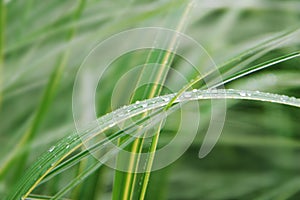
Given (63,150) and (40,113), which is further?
(40,113)

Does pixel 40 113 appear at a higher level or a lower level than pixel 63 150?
higher

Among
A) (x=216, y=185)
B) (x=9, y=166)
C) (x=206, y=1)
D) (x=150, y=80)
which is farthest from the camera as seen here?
(x=206, y=1)

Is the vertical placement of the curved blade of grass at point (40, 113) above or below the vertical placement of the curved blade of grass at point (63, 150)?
above

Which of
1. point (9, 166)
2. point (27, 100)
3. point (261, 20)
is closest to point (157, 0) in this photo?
point (261, 20)

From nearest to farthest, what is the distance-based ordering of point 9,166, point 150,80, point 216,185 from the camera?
point 150,80 → point 9,166 → point 216,185

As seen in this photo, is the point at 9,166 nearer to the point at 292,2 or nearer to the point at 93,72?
the point at 93,72

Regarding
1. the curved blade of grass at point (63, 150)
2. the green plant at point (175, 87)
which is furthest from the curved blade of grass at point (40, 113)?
the curved blade of grass at point (63, 150)

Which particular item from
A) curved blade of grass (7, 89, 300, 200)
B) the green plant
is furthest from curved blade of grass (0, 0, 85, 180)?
curved blade of grass (7, 89, 300, 200)

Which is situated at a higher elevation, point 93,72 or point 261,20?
point 261,20

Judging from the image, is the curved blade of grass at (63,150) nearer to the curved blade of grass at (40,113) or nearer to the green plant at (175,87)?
the green plant at (175,87)
